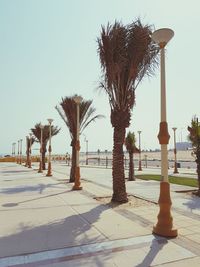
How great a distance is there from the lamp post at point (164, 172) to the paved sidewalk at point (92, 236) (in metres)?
0.25

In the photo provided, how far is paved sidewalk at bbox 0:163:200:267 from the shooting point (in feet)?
16.7

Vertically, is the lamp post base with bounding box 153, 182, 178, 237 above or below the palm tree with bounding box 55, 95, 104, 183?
below

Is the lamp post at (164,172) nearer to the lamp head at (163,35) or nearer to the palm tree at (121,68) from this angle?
the lamp head at (163,35)

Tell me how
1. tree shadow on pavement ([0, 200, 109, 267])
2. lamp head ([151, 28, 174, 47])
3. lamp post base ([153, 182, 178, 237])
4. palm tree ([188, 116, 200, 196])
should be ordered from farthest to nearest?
palm tree ([188, 116, 200, 196]), lamp head ([151, 28, 174, 47]), lamp post base ([153, 182, 178, 237]), tree shadow on pavement ([0, 200, 109, 267])

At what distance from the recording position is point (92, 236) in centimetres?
639

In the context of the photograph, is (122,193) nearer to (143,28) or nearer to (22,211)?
(22,211)

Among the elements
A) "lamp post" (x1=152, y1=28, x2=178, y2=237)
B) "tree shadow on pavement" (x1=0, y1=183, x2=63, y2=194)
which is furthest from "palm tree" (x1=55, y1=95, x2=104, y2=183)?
"lamp post" (x1=152, y1=28, x2=178, y2=237)

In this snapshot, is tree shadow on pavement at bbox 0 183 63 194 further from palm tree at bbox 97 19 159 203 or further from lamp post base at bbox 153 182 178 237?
lamp post base at bbox 153 182 178 237

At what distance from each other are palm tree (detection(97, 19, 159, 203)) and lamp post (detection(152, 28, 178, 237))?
3.47 meters

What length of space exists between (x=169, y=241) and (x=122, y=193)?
4.62 metres

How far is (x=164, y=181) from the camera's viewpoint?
684 centimetres

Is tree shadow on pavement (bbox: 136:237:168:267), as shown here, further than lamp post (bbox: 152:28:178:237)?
No

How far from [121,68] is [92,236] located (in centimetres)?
608

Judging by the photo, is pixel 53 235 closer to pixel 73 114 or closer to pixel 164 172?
pixel 164 172
